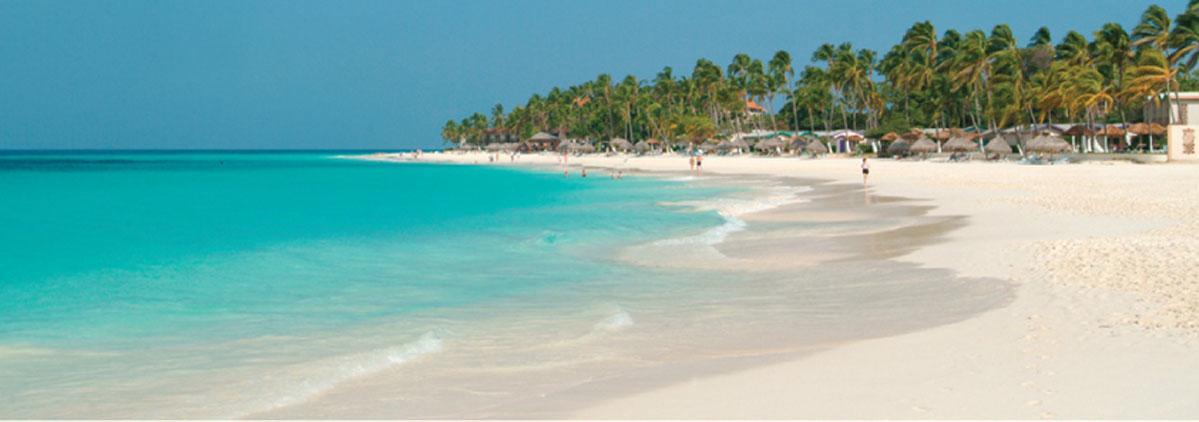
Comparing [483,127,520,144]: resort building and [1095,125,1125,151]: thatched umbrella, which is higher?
[483,127,520,144]: resort building

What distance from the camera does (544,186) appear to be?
160 feet

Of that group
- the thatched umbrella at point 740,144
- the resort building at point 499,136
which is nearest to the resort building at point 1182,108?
the thatched umbrella at point 740,144

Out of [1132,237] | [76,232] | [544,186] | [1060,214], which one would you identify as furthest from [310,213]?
[1132,237]

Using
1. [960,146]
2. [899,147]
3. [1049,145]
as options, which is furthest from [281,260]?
[899,147]

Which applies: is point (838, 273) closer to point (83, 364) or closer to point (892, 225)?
point (892, 225)

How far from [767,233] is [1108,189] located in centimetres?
1324

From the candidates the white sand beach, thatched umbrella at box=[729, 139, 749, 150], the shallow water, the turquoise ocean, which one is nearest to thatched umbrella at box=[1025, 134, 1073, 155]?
the turquoise ocean

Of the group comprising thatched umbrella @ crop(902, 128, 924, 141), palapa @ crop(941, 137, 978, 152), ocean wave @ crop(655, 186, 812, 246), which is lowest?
ocean wave @ crop(655, 186, 812, 246)

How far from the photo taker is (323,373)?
7.92 meters

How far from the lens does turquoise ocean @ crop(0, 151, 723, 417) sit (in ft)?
25.7

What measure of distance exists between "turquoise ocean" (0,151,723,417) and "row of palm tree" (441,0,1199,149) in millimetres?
31665

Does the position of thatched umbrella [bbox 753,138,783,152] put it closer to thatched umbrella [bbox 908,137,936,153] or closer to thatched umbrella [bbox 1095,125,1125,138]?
thatched umbrella [bbox 908,137,936,153]

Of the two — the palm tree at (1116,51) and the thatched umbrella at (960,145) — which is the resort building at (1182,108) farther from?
the thatched umbrella at (960,145)

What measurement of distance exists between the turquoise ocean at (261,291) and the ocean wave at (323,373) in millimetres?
27
